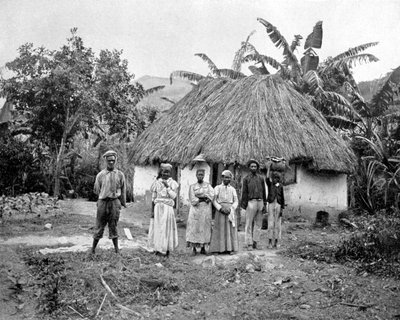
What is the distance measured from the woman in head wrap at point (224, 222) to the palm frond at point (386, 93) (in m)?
9.65

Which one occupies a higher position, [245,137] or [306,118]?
[306,118]

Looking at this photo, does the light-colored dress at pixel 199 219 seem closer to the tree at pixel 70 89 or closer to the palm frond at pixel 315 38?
the tree at pixel 70 89

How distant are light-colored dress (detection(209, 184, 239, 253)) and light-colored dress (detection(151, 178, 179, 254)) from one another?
784 millimetres

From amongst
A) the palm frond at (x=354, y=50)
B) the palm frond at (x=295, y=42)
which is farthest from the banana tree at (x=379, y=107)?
the palm frond at (x=295, y=42)

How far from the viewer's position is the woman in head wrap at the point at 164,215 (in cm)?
737

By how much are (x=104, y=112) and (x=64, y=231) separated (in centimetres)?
656

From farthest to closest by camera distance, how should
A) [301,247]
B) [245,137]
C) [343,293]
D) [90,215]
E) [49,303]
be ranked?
1. [90,215]
2. [245,137]
3. [301,247]
4. [343,293]
5. [49,303]

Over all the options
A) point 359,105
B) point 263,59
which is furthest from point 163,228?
point 263,59

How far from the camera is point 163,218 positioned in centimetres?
739

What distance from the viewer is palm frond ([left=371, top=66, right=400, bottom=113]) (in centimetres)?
1523

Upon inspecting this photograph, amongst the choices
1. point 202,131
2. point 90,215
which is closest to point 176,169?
point 202,131

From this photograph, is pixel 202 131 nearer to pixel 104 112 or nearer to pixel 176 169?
pixel 176 169

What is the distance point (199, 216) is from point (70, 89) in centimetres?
848

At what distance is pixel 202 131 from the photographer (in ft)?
42.4
